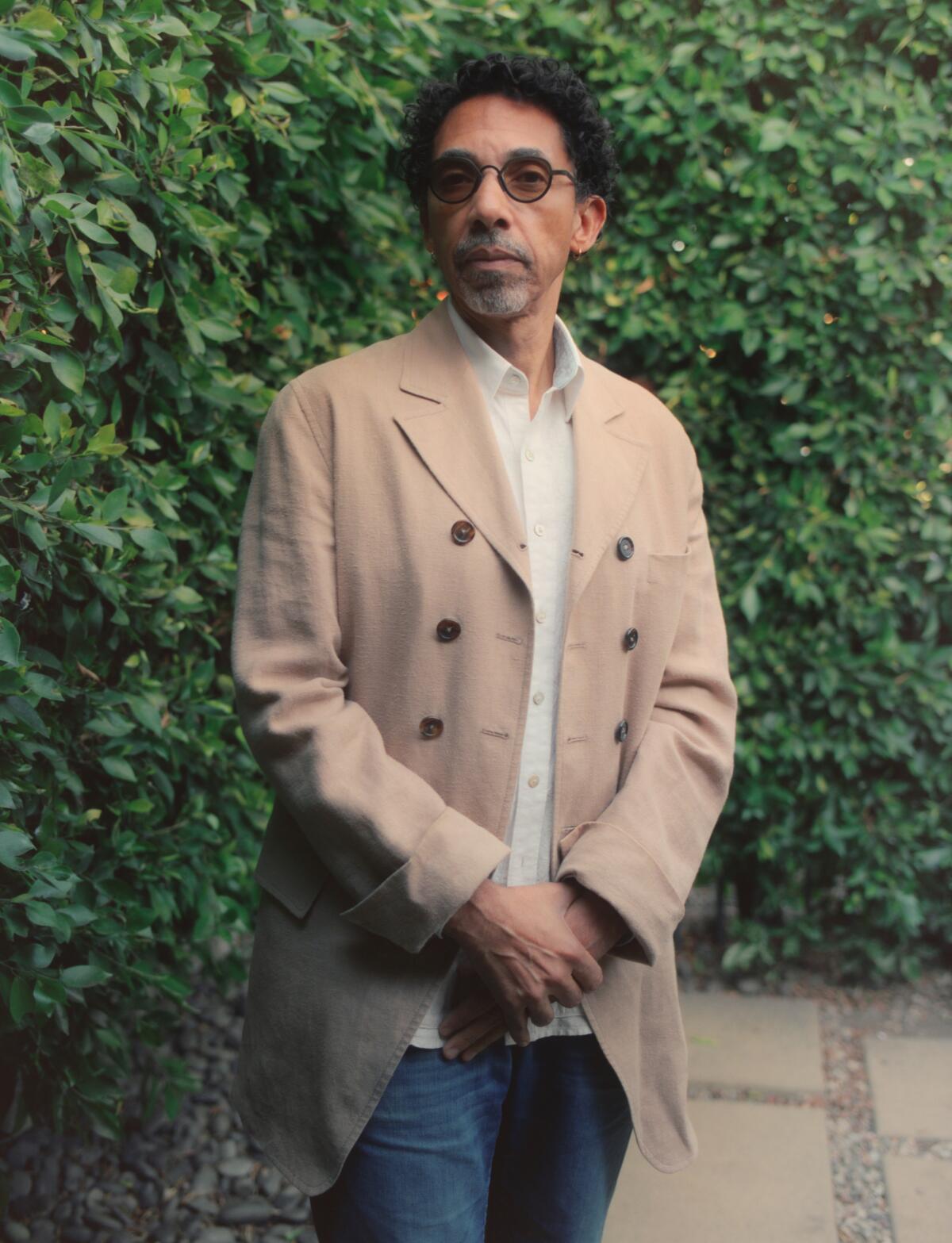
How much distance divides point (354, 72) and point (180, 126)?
0.75 meters

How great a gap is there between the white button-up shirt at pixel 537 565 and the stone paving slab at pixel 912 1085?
1.83 meters

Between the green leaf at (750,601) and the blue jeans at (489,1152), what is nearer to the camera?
the blue jeans at (489,1152)

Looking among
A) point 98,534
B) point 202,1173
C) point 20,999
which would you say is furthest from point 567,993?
point 202,1173

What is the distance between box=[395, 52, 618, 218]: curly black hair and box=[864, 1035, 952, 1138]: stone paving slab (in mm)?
2497

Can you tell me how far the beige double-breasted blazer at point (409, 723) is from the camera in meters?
1.70

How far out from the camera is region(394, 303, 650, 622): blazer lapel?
1.80 meters

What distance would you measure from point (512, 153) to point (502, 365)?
0.30 meters

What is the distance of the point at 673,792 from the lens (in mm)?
1907

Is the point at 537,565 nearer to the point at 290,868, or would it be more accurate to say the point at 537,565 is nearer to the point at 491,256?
the point at 491,256

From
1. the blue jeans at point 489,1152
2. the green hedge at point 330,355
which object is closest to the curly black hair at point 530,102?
the green hedge at point 330,355

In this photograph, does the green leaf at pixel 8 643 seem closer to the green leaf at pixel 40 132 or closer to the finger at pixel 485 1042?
the green leaf at pixel 40 132

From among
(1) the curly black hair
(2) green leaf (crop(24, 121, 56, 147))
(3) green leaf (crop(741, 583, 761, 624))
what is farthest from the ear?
(3) green leaf (crop(741, 583, 761, 624))

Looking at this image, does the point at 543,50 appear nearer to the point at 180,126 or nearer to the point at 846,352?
the point at 846,352

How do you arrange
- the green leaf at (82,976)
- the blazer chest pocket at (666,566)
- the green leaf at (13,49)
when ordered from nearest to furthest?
the green leaf at (13,49), the blazer chest pocket at (666,566), the green leaf at (82,976)
